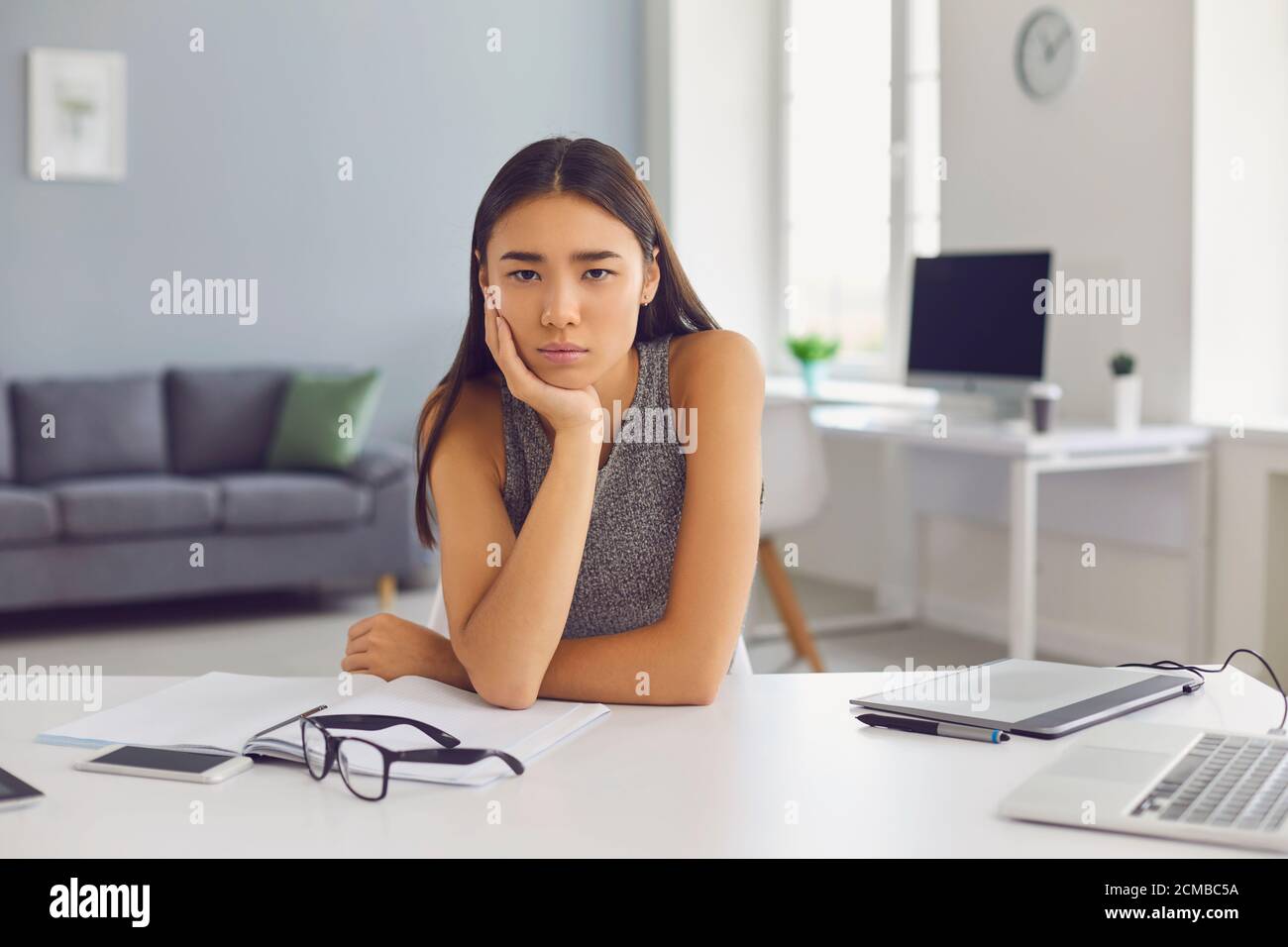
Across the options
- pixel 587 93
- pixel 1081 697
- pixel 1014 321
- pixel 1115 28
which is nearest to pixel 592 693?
pixel 1081 697

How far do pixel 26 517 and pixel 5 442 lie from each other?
2.14 feet

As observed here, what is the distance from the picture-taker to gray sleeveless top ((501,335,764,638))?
1.52 metres

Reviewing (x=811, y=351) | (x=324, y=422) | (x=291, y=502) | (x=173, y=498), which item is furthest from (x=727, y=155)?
(x=173, y=498)

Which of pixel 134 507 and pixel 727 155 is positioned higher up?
pixel 727 155

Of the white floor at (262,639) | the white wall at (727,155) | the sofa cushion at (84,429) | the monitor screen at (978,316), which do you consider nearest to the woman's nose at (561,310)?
the monitor screen at (978,316)

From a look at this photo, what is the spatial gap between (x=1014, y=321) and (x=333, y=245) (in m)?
3.18

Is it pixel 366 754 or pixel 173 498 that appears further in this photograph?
pixel 173 498

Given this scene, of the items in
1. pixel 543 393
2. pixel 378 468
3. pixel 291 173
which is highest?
pixel 291 173

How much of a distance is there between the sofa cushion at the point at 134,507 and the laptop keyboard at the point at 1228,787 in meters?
4.13

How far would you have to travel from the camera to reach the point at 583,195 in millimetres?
1381

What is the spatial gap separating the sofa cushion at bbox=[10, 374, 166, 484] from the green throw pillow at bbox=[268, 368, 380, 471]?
50cm

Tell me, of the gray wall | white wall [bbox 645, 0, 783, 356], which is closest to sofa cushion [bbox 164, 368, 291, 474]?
the gray wall

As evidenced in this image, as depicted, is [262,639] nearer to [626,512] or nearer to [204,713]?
[626,512]

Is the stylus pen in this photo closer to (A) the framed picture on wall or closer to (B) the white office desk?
(B) the white office desk
